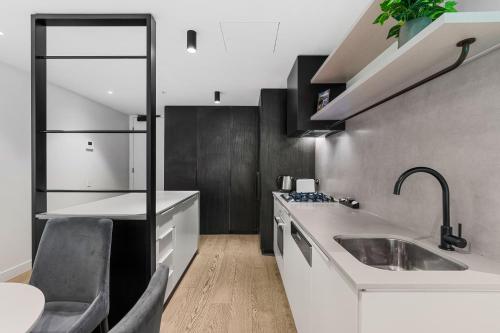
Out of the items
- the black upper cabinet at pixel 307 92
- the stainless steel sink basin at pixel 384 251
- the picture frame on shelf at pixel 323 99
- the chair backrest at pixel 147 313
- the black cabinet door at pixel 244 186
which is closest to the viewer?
the chair backrest at pixel 147 313

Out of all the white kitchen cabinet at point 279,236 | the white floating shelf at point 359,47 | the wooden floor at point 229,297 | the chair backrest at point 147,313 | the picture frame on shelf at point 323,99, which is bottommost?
the wooden floor at point 229,297

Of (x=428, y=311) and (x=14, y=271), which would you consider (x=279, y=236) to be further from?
(x=14, y=271)

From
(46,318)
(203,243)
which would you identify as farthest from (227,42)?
(203,243)

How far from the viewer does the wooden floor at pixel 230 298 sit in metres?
2.12

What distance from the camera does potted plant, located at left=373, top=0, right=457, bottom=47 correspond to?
1074mm

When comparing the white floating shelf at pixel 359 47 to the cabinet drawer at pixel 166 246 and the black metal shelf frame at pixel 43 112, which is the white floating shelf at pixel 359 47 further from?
the cabinet drawer at pixel 166 246

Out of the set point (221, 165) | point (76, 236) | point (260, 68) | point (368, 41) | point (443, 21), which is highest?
point (260, 68)

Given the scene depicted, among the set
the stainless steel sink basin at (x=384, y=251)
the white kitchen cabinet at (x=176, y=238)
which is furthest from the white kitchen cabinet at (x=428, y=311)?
the white kitchen cabinet at (x=176, y=238)

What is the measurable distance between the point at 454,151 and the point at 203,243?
3810 millimetres

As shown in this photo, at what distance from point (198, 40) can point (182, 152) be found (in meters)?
2.78

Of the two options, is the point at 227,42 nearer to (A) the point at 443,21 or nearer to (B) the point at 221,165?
(A) the point at 443,21

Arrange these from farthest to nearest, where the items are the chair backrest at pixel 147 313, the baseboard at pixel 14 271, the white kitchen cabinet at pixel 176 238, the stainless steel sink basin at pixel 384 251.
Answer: the baseboard at pixel 14 271 → the white kitchen cabinet at pixel 176 238 → the stainless steel sink basin at pixel 384 251 → the chair backrest at pixel 147 313

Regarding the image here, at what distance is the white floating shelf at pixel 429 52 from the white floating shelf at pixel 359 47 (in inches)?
5.2

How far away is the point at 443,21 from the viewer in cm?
82
